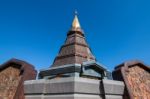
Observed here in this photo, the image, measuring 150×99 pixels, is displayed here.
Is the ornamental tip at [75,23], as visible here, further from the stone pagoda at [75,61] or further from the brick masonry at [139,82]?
the brick masonry at [139,82]

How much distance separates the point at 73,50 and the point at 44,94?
186 inches

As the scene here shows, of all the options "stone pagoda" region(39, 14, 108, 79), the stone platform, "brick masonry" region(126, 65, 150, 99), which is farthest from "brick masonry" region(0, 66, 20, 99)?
"brick masonry" region(126, 65, 150, 99)

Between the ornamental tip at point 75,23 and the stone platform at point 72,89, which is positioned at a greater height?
the ornamental tip at point 75,23

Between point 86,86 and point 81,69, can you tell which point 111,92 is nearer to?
point 86,86

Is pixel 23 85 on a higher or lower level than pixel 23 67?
lower

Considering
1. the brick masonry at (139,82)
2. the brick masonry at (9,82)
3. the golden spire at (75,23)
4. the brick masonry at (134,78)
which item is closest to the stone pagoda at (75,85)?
the brick masonry at (134,78)

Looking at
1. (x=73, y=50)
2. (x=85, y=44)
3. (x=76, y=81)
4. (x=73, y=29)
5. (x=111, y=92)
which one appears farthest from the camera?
(x=73, y=29)

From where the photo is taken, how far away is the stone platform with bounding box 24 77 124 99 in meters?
7.21

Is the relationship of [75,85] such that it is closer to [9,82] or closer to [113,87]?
[113,87]

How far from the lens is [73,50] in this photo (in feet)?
39.0

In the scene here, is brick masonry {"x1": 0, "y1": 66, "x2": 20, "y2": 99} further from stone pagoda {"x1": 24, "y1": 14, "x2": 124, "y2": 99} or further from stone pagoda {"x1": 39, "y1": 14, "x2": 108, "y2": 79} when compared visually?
stone pagoda {"x1": 39, "y1": 14, "x2": 108, "y2": 79}

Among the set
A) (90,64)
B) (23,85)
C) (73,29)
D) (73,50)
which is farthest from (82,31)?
(23,85)

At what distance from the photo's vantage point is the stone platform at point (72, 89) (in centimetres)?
721

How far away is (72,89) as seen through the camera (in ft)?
23.5
